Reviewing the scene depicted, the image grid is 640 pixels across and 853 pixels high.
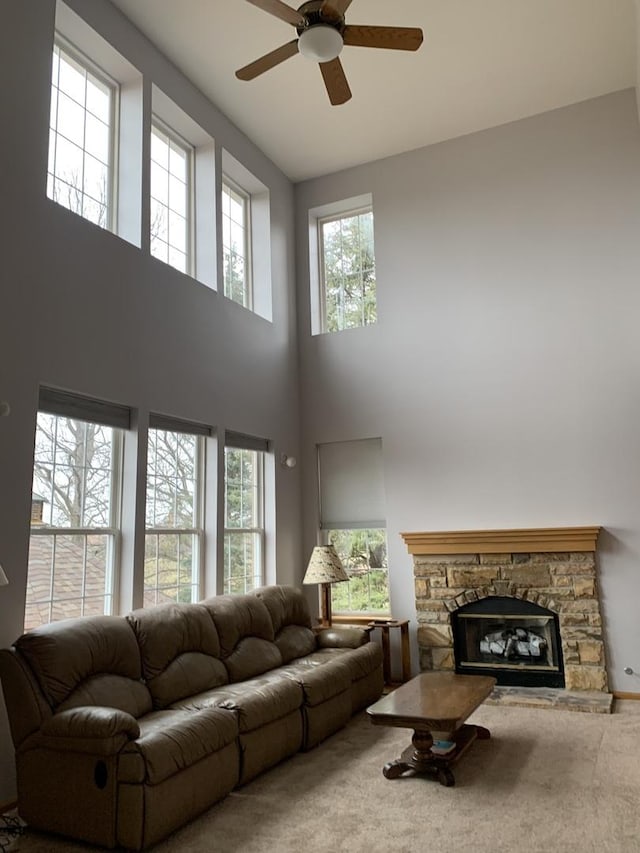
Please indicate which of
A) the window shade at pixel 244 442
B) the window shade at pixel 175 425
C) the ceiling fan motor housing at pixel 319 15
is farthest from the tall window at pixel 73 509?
the ceiling fan motor housing at pixel 319 15

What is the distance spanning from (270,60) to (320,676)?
387 centimetres

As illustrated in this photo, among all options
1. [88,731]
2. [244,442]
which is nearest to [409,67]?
[244,442]

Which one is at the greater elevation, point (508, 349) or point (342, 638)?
point (508, 349)

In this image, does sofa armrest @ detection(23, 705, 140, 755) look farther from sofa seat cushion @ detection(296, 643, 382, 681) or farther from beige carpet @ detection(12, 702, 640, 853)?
sofa seat cushion @ detection(296, 643, 382, 681)

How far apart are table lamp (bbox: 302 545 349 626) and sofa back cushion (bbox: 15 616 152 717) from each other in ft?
7.72

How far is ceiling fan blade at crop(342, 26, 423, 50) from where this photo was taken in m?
3.62

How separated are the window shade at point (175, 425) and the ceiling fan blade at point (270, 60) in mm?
2377

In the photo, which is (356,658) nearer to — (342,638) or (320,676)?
(342,638)

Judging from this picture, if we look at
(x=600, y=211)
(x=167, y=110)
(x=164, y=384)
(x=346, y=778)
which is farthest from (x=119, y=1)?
(x=346, y=778)

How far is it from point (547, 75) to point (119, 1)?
3585 millimetres

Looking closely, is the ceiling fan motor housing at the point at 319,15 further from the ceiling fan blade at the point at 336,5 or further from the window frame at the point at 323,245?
the window frame at the point at 323,245

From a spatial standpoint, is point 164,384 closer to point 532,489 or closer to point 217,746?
point 217,746

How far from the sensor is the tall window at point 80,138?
15.0 feet

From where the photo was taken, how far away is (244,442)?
6.13 m
